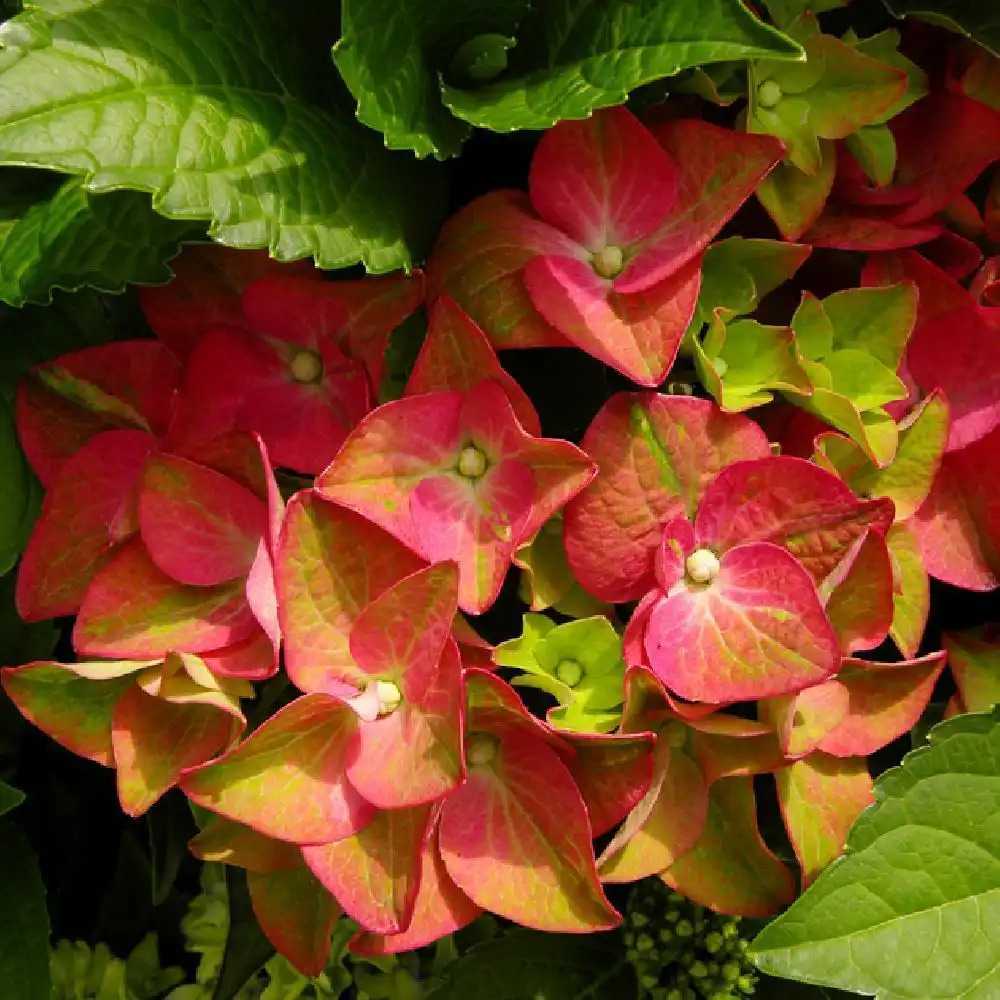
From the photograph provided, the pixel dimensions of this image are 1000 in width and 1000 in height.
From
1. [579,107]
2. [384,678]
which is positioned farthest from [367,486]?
[579,107]

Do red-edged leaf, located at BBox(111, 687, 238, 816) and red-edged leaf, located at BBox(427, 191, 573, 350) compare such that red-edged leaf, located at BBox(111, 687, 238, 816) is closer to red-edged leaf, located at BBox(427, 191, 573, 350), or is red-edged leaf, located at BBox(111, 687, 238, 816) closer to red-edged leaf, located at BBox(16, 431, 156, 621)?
red-edged leaf, located at BBox(16, 431, 156, 621)

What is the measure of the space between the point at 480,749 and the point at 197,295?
0.27m

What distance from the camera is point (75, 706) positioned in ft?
2.05

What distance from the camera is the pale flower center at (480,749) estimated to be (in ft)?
2.06

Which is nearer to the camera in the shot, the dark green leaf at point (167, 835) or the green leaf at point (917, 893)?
the green leaf at point (917, 893)

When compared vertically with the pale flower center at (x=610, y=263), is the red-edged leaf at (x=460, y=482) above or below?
below

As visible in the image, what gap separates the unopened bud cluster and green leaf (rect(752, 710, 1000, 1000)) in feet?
0.51

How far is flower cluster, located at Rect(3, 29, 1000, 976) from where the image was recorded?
0.58 meters

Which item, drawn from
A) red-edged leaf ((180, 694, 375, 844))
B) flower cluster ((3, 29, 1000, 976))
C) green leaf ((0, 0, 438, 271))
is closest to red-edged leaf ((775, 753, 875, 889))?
flower cluster ((3, 29, 1000, 976))

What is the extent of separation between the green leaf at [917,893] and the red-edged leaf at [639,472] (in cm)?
17

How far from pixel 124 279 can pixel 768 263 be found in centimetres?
31

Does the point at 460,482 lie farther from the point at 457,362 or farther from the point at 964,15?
the point at 964,15

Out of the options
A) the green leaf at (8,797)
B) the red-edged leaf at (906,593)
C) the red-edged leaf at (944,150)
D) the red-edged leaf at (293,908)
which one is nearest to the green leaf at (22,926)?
the green leaf at (8,797)

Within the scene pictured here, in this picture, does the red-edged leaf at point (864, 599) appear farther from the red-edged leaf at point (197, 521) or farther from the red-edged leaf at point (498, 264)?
the red-edged leaf at point (197, 521)
